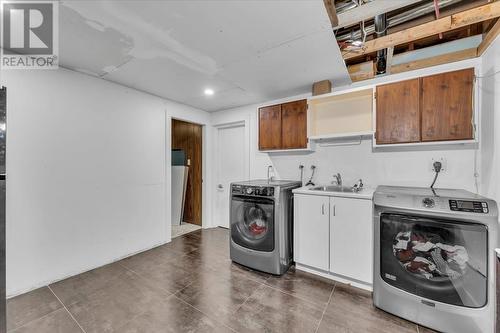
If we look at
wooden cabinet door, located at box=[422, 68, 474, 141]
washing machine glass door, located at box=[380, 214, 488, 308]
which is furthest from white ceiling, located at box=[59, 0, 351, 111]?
washing machine glass door, located at box=[380, 214, 488, 308]

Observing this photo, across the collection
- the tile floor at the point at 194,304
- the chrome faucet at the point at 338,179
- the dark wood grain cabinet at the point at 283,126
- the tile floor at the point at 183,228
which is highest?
the dark wood grain cabinet at the point at 283,126

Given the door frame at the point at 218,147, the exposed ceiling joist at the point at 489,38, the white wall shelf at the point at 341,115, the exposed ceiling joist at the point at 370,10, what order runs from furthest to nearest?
1. the door frame at the point at 218,147
2. the white wall shelf at the point at 341,115
3. the exposed ceiling joist at the point at 489,38
4. the exposed ceiling joist at the point at 370,10

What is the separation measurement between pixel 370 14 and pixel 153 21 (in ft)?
5.37

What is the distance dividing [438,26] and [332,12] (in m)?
0.93

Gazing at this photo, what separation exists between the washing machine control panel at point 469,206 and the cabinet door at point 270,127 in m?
2.00

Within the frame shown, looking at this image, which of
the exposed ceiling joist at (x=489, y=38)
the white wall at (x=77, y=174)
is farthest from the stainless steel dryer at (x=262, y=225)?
the exposed ceiling joist at (x=489, y=38)

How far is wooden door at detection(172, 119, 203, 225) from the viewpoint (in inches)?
174

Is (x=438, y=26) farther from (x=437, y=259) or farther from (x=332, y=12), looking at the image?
(x=437, y=259)

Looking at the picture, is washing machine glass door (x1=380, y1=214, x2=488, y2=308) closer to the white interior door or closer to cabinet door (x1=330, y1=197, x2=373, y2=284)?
cabinet door (x1=330, y1=197, x2=373, y2=284)

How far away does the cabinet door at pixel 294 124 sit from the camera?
2945 mm

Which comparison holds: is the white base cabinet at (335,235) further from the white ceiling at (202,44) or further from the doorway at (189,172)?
the doorway at (189,172)

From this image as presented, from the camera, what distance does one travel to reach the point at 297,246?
8.61 ft

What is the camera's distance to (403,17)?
1676 millimetres

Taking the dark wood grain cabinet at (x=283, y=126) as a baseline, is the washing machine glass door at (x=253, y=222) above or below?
below
